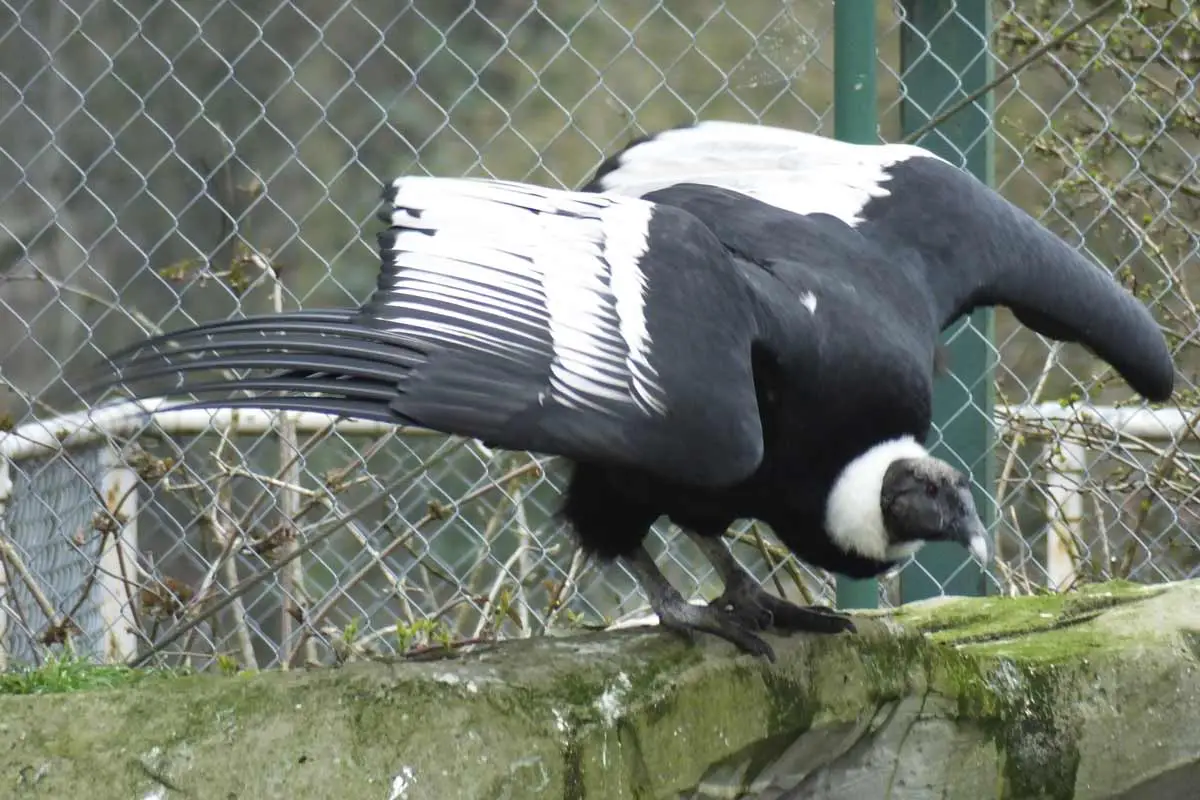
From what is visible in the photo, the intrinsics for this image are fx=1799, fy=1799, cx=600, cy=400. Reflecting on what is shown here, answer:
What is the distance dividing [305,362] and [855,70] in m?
1.83

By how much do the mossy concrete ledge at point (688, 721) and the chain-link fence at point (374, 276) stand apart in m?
0.65

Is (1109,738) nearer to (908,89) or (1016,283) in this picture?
(1016,283)

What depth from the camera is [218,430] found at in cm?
420

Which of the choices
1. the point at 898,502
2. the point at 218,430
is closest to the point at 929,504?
the point at 898,502

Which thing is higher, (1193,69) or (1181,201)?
(1193,69)

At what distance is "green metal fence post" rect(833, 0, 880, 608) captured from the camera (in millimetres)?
3809

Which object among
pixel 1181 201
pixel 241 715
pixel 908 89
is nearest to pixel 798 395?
pixel 241 715

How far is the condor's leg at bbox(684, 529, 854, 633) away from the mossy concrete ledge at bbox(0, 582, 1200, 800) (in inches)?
Result: 1.6

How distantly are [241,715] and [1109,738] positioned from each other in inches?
58.4

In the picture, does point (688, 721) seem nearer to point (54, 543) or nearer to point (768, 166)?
point (768, 166)

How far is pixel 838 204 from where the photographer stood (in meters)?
3.40

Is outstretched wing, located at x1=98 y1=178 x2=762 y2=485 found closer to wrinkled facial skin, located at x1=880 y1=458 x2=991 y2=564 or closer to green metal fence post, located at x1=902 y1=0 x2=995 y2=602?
wrinkled facial skin, located at x1=880 y1=458 x2=991 y2=564

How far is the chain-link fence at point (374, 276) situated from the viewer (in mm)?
4055

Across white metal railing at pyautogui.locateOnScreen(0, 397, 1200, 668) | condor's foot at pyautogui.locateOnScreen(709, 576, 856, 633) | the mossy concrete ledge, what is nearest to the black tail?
the mossy concrete ledge
